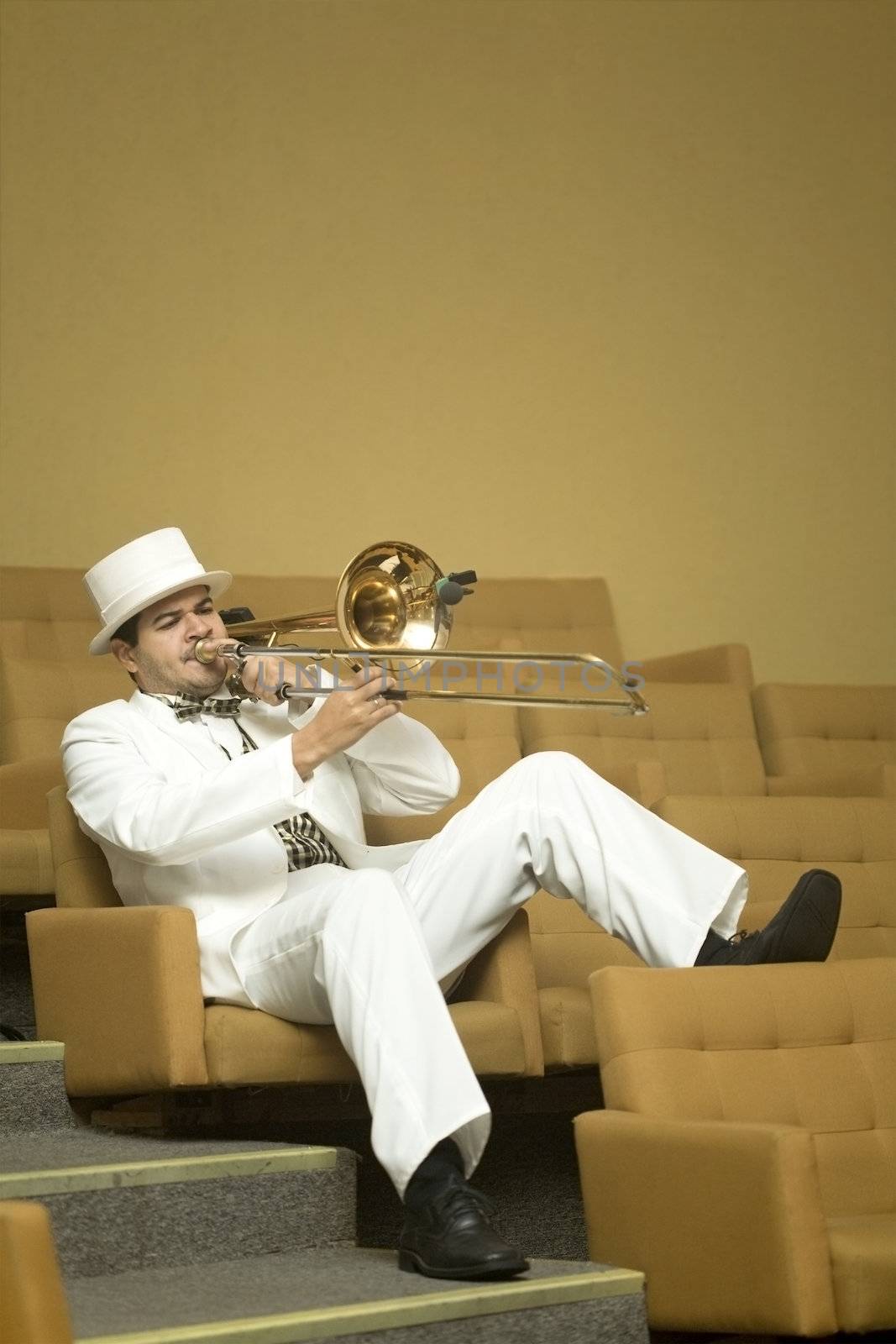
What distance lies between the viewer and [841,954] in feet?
11.4

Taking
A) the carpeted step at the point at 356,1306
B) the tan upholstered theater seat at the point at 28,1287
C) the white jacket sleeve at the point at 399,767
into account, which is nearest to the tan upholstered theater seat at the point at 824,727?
the white jacket sleeve at the point at 399,767

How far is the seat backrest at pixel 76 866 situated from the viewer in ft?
9.71

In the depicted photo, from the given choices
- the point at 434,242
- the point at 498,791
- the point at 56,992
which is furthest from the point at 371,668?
the point at 434,242

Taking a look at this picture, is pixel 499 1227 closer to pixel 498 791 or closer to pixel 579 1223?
pixel 579 1223

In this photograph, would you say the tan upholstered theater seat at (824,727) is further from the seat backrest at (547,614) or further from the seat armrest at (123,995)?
the seat armrest at (123,995)

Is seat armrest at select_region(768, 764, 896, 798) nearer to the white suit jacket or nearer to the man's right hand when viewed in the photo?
the white suit jacket

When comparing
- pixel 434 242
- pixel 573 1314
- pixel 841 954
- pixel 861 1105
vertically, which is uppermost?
pixel 434 242

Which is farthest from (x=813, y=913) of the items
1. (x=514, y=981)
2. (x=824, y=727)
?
(x=824, y=727)

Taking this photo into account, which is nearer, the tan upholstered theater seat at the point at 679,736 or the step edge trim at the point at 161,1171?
the step edge trim at the point at 161,1171

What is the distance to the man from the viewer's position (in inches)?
93.9

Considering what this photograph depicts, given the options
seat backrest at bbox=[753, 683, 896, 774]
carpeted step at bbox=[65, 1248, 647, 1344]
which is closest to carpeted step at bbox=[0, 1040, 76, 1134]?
carpeted step at bbox=[65, 1248, 647, 1344]

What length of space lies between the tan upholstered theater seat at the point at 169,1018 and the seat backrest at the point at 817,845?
31.2 inches

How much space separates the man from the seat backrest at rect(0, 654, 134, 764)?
82 centimetres

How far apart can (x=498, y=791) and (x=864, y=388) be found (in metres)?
3.54
